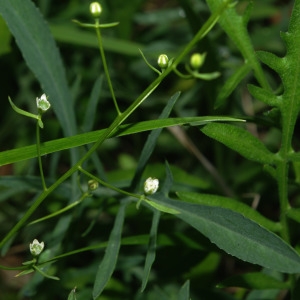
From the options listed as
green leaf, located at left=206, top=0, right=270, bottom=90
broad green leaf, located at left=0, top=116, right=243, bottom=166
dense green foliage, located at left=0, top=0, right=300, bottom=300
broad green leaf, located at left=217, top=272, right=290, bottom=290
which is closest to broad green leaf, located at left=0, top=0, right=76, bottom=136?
dense green foliage, located at left=0, top=0, right=300, bottom=300

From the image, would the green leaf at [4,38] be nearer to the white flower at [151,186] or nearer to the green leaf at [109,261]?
the green leaf at [109,261]

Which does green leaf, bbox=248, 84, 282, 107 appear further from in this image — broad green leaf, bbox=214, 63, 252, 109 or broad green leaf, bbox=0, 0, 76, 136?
broad green leaf, bbox=0, 0, 76, 136

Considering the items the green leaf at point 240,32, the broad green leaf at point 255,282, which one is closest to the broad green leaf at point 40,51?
the green leaf at point 240,32

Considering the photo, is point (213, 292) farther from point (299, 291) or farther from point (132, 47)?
point (132, 47)

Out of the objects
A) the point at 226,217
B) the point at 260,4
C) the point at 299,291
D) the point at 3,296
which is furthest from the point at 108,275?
the point at 260,4

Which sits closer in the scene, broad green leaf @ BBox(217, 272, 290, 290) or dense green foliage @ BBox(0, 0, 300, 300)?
dense green foliage @ BBox(0, 0, 300, 300)

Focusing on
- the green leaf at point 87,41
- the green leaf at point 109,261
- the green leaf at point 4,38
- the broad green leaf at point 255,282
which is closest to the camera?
the green leaf at point 109,261
